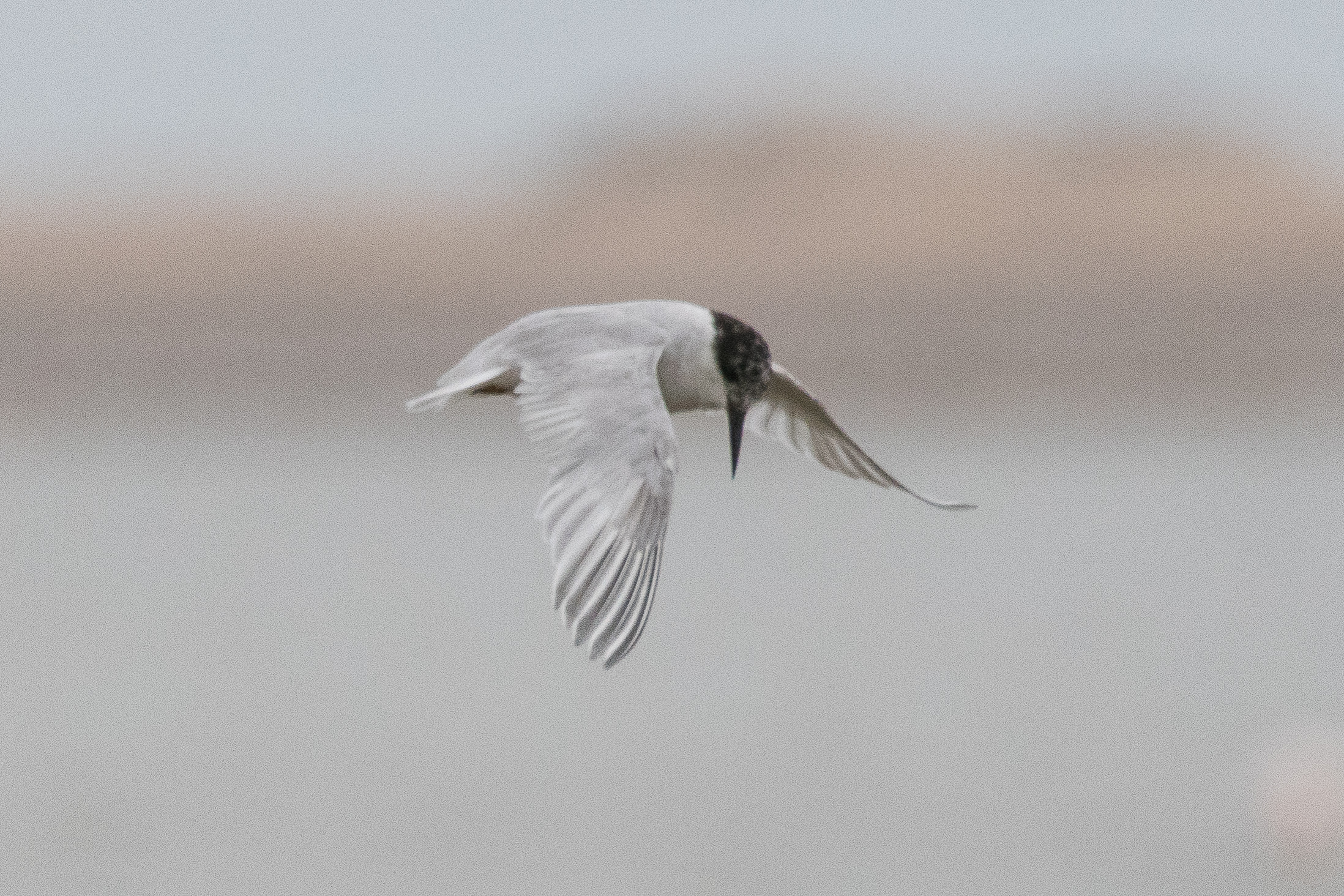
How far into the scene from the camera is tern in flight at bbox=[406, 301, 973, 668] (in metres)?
4.96

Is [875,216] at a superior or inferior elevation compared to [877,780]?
superior

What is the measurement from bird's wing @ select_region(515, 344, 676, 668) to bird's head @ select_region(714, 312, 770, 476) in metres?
0.38

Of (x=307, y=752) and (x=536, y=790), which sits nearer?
(x=536, y=790)

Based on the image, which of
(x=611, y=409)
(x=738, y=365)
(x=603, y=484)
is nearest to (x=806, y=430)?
(x=738, y=365)

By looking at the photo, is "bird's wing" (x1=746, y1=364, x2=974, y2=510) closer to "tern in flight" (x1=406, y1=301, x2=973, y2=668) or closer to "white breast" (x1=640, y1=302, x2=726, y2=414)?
"tern in flight" (x1=406, y1=301, x2=973, y2=668)

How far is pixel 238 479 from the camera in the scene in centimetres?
2181

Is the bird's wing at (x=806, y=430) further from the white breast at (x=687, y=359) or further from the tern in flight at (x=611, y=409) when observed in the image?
the white breast at (x=687, y=359)

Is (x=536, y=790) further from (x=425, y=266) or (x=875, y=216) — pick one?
(x=875, y=216)

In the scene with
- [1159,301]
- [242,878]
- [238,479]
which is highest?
[1159,301]

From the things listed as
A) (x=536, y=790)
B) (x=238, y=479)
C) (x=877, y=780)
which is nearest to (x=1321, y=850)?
(x=877, y=780)

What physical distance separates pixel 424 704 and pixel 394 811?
5.46ft

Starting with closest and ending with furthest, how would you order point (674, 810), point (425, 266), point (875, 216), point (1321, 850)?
point (1321, 850) → point (674, 810) → point (425, 266) → point (875, 216)

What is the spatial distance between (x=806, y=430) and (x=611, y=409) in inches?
51.6

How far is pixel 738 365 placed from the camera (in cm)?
581
